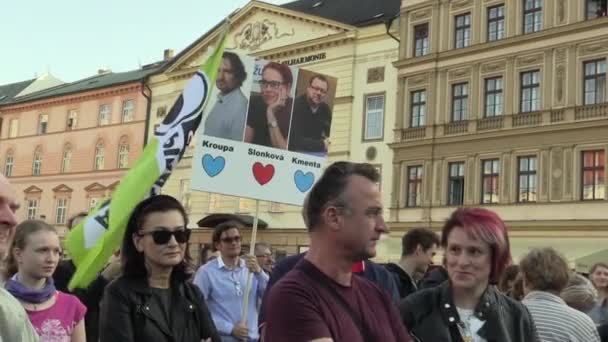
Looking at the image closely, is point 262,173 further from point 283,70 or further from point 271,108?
point 283,70

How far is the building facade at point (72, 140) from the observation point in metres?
42.3

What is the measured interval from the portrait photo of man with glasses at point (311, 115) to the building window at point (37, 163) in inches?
1654

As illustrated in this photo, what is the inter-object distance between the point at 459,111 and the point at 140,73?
2278cm

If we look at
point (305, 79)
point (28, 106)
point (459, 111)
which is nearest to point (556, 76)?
point (459, 111)

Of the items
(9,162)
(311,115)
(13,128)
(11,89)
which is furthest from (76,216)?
(11,89)

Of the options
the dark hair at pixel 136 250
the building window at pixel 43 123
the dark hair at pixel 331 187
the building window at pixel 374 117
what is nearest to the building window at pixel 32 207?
the building window at pixel 43 123

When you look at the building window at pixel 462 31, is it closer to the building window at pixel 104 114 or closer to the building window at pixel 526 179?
the building window at pixel 526 179

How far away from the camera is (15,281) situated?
4.63 meters

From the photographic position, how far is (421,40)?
98.2 feet

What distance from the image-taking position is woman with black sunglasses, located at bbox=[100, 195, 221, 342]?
374 centimetres

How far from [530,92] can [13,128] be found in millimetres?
35802

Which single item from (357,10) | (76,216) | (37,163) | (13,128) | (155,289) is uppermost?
(357,10)

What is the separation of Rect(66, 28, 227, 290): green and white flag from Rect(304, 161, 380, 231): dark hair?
263 centimetres

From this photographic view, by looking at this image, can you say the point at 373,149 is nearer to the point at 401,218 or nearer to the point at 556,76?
the point at 401,218
